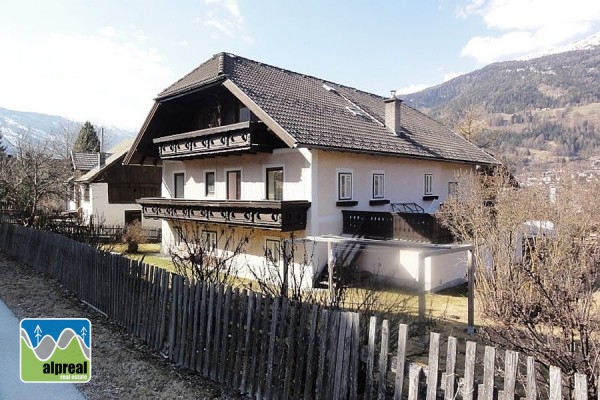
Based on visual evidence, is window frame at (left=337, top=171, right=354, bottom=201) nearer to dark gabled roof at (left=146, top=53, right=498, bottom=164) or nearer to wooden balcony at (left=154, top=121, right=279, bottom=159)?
dark gabled roof at (left=146, top=53, right=498, bottom=164)

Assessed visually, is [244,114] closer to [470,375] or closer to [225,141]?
[225,141]

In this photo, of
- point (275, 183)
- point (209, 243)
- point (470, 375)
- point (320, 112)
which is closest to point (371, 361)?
point (470, 375)

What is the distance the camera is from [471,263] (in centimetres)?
1045

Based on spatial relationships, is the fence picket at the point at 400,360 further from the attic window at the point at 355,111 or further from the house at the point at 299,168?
the attic window at the point at 355,111

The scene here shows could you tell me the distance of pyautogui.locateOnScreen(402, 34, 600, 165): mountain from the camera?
8050 cm

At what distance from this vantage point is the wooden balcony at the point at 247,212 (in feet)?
46.2

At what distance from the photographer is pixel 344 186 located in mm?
16047

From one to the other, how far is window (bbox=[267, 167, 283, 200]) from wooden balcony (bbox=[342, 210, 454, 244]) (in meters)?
2.59

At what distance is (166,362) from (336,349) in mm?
3477

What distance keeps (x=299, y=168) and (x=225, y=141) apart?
309 cm

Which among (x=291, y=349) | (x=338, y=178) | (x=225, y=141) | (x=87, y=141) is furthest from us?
(x=87, y=141)

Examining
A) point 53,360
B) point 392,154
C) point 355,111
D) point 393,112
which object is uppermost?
point 355,111

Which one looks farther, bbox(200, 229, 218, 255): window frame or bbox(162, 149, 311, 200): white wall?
bbox(162, 149, 311, 200): white wall

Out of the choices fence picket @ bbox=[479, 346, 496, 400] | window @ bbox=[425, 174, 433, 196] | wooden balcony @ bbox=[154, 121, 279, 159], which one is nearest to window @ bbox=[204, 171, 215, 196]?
wooden balcony @ bbox=[154, 121, 279, 159]
